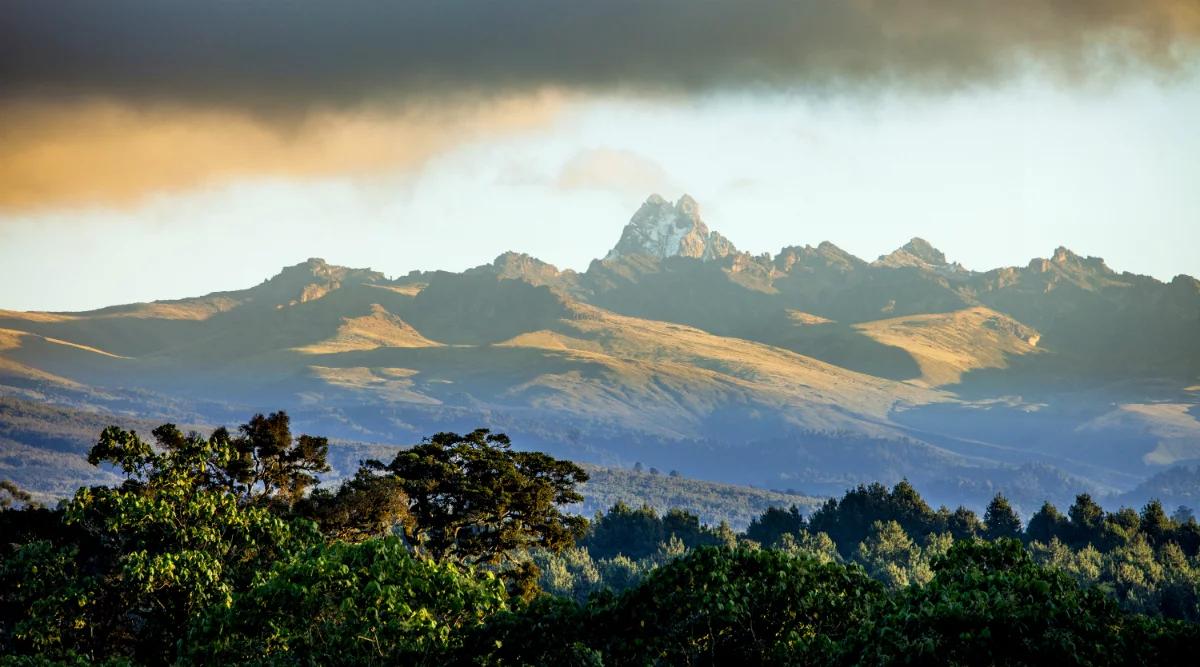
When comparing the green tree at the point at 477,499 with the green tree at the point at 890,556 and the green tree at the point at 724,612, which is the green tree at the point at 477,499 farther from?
the green tree at the point at 890,556

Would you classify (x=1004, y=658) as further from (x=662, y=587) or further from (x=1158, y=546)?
(x=1158, y=546)

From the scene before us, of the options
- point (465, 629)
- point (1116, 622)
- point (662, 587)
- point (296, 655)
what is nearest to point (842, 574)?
point (662, 587)

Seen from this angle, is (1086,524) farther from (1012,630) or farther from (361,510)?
(1012,630)

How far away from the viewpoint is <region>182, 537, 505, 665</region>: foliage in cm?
4050

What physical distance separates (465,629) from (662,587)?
21.6 ft

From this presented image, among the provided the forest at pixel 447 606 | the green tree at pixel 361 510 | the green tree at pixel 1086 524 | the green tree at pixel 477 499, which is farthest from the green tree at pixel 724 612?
the green tree at pixel 1086 524

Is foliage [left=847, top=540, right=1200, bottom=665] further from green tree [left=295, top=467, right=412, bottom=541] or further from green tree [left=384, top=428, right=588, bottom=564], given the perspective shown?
green tree [left=384, top=428, right=588, bottom=564]

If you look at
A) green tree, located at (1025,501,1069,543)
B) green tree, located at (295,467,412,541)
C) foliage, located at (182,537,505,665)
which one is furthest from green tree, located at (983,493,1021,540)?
foliage, located at (182,537,505,665)

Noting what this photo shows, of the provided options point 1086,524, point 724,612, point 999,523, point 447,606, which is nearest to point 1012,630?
point 724,612

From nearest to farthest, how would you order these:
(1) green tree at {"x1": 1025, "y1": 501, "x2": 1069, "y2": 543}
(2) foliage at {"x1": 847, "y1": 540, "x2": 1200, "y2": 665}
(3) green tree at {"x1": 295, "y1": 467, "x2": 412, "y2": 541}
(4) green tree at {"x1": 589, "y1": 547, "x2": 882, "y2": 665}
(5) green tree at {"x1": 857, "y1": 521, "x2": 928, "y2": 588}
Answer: (2) foliage at {"x1": 847, "y1": 540, "x2": 1200, "y2": 665}
(4) green tree at {"x1": 589, "y1": 547, "x2": 882, "y2": 665}
(3) green tree at {"x1": 295, "y1": 467, "x2": 412, "y2": 541}
(5) green tree at {"x1": 857, "y1": 521, "x2": 928, "y2": 588}
(1) green tree at {"x1": 1025, "y1": 501, "x2": 1069, "y2": 543}

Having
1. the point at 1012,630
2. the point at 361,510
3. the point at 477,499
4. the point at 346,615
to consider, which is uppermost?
the point at 1012,630

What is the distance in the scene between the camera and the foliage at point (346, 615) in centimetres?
4050

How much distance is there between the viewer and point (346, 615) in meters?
41.2

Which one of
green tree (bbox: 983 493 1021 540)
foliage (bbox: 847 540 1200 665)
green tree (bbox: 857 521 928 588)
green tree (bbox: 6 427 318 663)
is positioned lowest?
green tree (bbox: 857 521 928 588)
